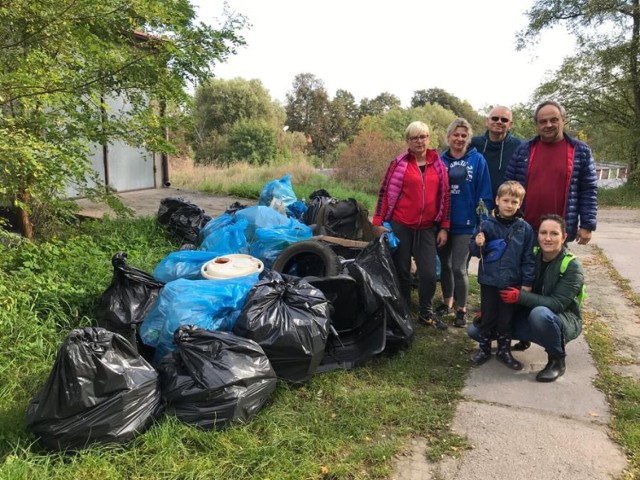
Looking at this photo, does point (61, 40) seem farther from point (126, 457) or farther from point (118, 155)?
point (118, 155)

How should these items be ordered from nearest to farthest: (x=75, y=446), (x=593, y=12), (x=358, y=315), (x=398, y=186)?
(x=75, y=446) → (x=358, y=315) → (x=398, y=186) → (x=593, y=12)

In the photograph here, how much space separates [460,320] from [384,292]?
3.40ft

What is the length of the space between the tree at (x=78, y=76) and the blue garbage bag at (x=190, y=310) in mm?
1226

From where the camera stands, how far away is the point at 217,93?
31.5m

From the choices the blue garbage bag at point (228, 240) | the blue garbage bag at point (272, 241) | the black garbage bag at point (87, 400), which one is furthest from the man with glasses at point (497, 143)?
the black garbage bag at point (87, 400)

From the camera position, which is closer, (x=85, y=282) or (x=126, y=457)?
(x=126, y=457)

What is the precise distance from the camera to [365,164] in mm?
14000

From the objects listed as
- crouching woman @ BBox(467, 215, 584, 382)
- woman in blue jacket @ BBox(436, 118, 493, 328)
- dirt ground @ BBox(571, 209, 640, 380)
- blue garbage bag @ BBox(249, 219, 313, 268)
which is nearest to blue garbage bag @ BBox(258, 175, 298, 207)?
blue garbage bag @ BBox(249, 219, 313, 268)

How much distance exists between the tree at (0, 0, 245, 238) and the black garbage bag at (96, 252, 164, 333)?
2.78 feet

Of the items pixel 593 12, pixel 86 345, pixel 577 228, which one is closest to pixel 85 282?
pixel 86 345

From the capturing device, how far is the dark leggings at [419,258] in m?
4.02

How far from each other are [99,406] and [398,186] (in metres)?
2.67

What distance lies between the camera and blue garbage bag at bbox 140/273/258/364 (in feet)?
10.1

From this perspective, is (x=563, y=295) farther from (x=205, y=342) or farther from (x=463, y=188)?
(x=205, y=342)
